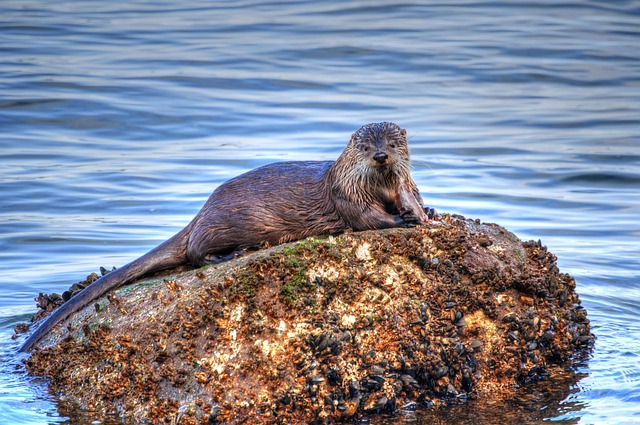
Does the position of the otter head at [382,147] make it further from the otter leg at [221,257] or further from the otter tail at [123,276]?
the otter tail at [123,276]

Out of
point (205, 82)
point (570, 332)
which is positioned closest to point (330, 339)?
point (570, 332)

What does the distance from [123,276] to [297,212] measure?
1.34 m

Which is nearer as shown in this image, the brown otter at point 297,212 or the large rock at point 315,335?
the large rock at point 315,335

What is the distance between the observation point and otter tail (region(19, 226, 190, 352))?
22.3 feet

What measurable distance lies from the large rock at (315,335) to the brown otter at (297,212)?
8.1 inches

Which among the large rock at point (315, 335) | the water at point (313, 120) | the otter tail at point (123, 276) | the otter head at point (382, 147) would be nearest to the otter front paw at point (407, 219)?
the large rock at point (315, 335)

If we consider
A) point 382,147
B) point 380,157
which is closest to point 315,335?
point 380,157

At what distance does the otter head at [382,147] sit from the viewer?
680cm

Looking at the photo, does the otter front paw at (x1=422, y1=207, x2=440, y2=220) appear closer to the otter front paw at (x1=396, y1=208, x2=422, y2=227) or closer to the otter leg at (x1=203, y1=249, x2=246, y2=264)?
the otter front paw at (x1=396, y1=208, x2=422, y2=227)

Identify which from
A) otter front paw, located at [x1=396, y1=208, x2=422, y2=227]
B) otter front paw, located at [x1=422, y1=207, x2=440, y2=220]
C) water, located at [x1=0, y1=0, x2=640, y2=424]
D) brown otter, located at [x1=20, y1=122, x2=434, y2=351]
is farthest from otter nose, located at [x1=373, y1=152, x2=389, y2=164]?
water, located at [x1=0, y1=0, x2=640, y2=424]

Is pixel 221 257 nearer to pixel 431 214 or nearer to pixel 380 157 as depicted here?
pixel 380 157

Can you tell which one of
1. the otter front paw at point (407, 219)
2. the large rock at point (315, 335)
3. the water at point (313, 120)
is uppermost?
the water at point (313, 120)

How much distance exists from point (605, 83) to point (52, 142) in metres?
11.4

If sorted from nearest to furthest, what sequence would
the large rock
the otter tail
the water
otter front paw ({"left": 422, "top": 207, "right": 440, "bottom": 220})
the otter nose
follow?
1. the large rock
2. the otter nose
3. the otter tail
4. otter front paw ({"left": 422, "top": 207, "right": 440, "bottom": 220})
5. the water
